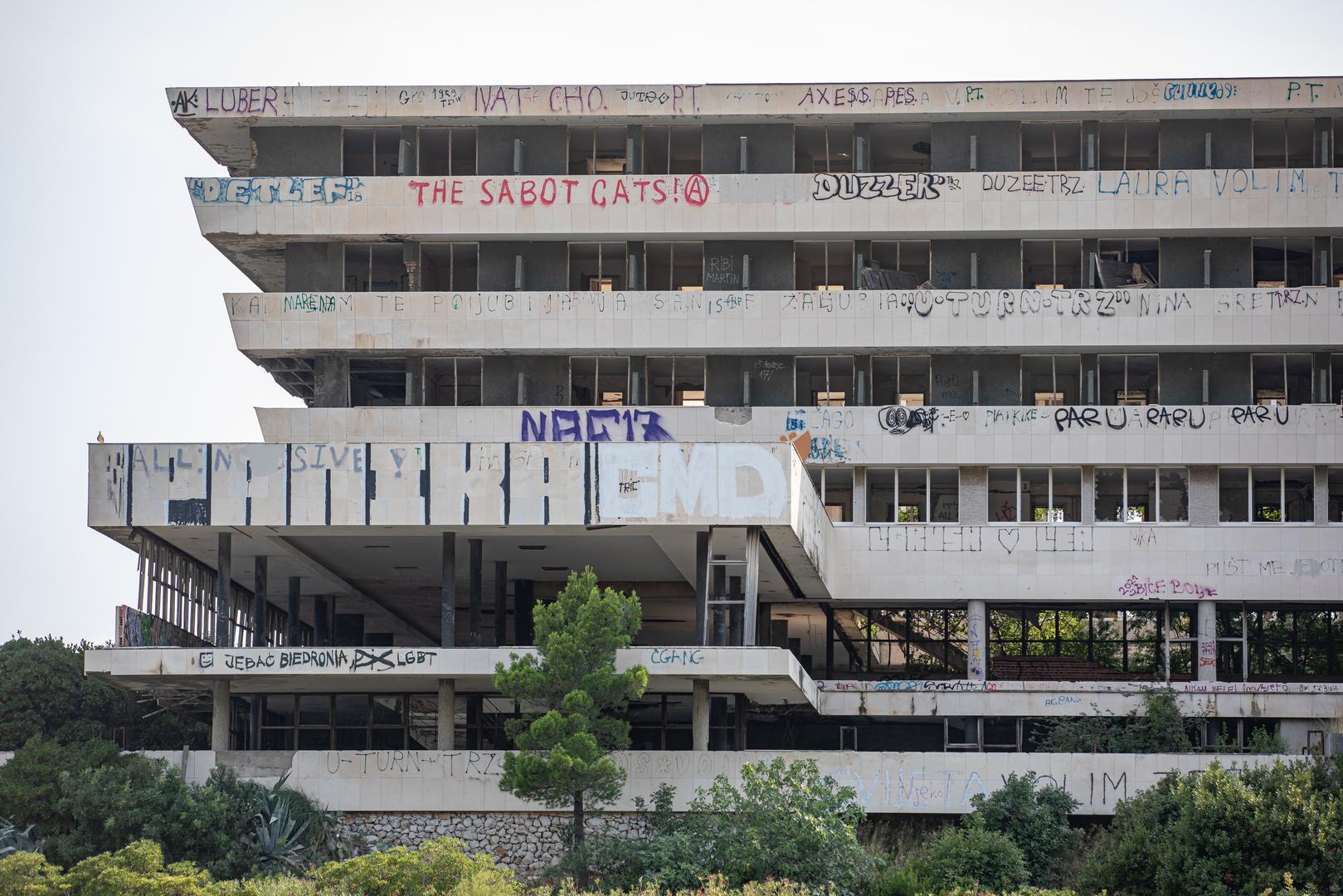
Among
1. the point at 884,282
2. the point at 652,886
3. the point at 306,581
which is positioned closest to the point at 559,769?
the point at 652,886

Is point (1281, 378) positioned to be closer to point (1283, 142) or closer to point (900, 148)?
point (1283, 142)

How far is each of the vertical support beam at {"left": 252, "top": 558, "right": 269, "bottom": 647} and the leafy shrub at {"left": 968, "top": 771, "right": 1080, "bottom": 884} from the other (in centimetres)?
1817

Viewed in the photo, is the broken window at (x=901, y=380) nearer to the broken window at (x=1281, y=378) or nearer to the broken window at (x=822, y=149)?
the broken window at (x=822, y=149)

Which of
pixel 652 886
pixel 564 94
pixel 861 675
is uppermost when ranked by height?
pixel 564 94

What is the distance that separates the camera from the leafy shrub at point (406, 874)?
39.5 metres

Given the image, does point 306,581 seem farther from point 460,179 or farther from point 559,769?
point 559,769

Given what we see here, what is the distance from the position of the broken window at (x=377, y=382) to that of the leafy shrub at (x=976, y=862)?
24.4 meters

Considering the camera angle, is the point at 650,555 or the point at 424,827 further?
the point at 650,555

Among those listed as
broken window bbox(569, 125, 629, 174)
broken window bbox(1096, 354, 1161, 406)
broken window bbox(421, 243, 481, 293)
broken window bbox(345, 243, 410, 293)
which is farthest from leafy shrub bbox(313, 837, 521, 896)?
broken window bbox(1096, 354, 1161, 406)

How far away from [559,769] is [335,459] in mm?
9407

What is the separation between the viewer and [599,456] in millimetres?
48062

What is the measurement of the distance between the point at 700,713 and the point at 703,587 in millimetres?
3261

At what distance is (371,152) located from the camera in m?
63.6

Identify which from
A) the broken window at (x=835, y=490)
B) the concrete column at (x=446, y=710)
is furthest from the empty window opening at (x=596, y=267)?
the concrete column at (x=446, y=710)
